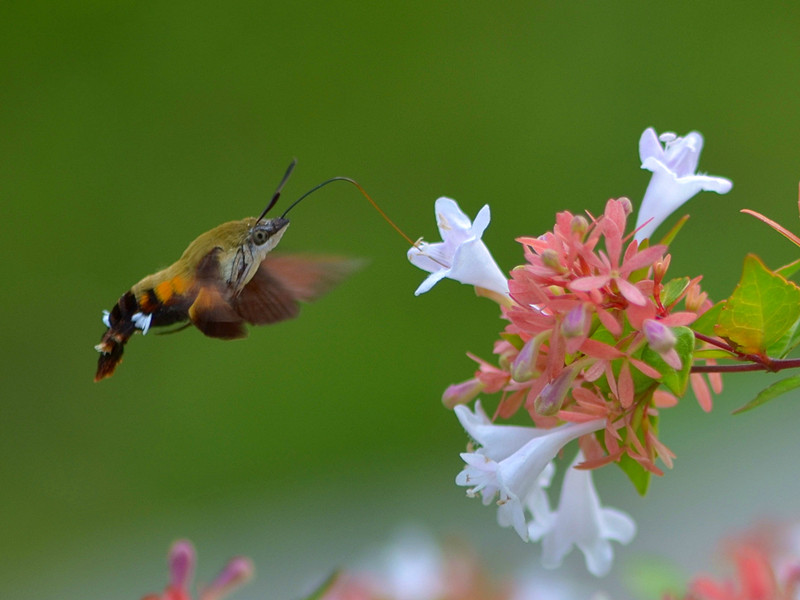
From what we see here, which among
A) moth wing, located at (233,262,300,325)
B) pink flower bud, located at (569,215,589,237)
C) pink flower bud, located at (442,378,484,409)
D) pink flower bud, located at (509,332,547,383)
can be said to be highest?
moth wing, located at (233,262,300,325)

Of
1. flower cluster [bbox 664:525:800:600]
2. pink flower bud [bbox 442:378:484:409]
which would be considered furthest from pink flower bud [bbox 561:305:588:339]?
flower cluster [bbox 664:525:800:600]

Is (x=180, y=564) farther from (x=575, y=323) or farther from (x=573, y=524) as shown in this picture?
(x=575, y=323)

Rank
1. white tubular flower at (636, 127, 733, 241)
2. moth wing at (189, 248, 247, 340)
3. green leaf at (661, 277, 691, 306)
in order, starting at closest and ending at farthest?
green leaf at (661, 277, 691, 306) → white tubular flower at (636, 127, 733, 241) → moth wing at (189, 248, 247, 340)

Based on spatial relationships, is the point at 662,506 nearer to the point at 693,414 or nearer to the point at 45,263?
the point at 693,414

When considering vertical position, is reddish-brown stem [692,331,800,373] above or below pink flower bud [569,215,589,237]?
below

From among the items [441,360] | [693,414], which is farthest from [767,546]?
[441,360]

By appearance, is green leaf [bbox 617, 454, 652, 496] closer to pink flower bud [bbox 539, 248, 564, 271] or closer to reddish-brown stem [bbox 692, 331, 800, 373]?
reddish-brown stem [bbox 692, 331, 800, 373]

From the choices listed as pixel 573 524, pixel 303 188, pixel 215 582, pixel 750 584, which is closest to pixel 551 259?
pixel 573 524
